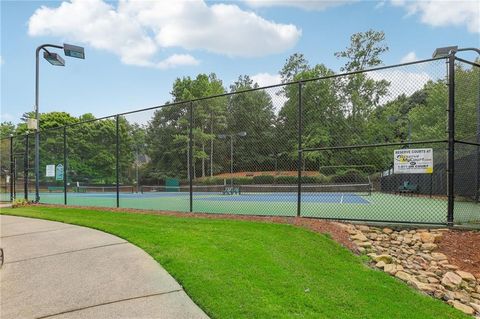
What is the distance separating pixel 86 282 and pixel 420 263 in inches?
190

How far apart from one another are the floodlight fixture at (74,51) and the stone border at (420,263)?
10493 mm

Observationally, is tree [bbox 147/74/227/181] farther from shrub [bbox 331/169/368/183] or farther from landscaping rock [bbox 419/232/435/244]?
landscaping rock [bbox 419/232/435/244]

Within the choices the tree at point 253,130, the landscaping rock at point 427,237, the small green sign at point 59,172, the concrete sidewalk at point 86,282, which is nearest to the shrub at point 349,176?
the tree at point 253,130

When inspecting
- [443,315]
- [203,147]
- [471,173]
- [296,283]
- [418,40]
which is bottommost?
[443,315]

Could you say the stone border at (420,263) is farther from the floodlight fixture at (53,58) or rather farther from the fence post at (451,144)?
the floodlight fixture at (53,58)

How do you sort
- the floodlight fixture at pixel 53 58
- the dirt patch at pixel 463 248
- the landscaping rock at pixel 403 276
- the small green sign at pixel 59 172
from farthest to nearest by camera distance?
the small green sign at pixel 59 172 → the floodlight fixture at pixel 53 58 → the dirt patch at pixel 463 248 → the landscaping rock at pixel 403 276

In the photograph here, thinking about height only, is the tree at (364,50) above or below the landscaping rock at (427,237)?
above

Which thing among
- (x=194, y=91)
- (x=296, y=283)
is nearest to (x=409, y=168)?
(x=296, y=283)

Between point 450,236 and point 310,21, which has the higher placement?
point 310,21

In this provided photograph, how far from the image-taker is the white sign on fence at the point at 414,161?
662 cm

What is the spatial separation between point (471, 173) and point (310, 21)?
6.51 m

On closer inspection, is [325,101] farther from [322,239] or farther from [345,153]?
[322,239]

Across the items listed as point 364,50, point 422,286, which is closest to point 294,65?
point 364,50

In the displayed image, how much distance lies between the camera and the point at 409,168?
6793 millimetres
